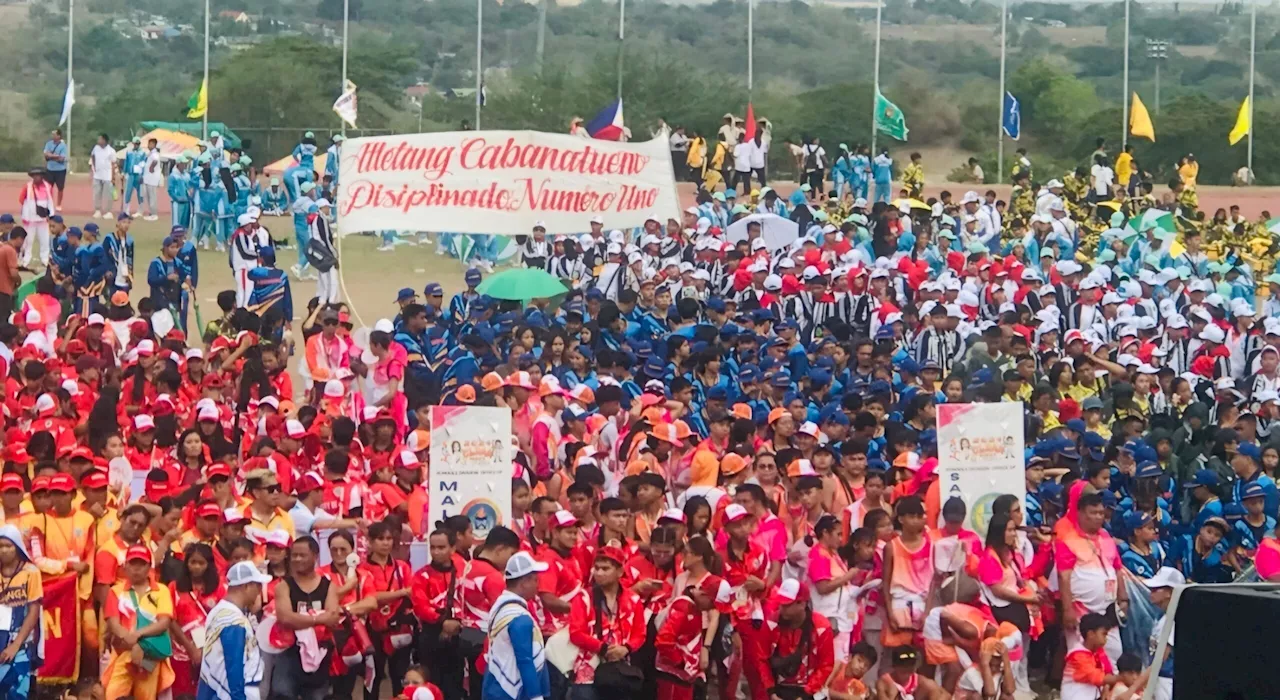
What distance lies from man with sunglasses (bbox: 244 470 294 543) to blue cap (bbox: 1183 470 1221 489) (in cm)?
517

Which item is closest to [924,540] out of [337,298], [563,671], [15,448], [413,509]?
[563,671]

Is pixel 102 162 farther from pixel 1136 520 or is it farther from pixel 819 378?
pixel 1136 520

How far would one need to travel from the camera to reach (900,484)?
1083 centimetres

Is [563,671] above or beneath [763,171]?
beneath

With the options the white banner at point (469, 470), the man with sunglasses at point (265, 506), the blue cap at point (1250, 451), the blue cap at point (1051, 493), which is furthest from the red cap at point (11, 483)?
the blue cap at point (1250, 451)

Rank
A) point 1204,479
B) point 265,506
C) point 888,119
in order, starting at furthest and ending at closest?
1. point 888,119
2. point 1204,479
3. point 265,506

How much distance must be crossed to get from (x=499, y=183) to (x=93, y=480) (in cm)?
655

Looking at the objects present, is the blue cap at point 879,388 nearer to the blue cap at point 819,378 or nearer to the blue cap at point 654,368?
the blue cap at point 819,378

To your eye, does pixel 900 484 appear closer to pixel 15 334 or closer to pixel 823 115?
pixel 15 334

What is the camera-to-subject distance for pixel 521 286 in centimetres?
1692

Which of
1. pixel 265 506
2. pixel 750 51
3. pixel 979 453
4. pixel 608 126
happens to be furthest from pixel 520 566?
pixel 750 51

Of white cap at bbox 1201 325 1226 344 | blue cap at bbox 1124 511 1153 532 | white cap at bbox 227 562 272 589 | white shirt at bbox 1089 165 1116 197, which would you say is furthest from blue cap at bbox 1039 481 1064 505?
white shirt at bbox 1089 165 1116 197

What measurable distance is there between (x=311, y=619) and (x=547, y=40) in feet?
189

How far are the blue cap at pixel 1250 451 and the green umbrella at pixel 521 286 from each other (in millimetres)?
6658
